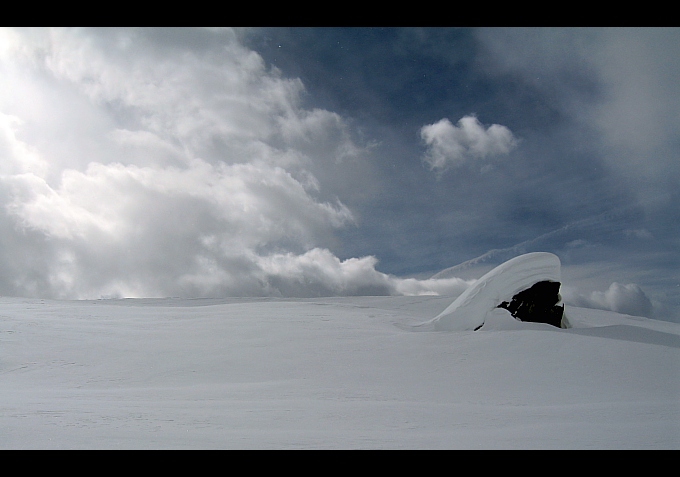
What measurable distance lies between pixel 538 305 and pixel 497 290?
27.1 inches

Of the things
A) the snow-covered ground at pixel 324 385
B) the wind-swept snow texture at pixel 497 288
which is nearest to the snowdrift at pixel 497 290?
the wind-swept snow texture at pixel 497 288

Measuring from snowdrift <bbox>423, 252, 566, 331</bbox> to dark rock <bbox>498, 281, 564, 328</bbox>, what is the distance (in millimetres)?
87

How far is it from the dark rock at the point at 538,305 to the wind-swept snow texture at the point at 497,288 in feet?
0.29

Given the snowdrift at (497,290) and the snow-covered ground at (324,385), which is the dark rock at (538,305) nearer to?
the snowdrift at (497,290)

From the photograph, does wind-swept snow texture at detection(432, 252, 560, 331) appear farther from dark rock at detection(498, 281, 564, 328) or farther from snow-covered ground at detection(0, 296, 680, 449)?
snow-covered ground at detection(0, 296, 680, 449)

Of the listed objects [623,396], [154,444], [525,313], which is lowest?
[154,444]

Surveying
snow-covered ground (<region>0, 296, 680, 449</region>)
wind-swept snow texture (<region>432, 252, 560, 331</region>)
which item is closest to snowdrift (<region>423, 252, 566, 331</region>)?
wind-swept snow texture (<region>432, 252, 560, 331</region>)

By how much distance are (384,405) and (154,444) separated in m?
1.83

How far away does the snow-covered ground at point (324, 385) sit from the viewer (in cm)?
269

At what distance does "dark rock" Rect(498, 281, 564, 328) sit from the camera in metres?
7.20

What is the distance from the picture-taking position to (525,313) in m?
7.19
